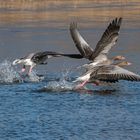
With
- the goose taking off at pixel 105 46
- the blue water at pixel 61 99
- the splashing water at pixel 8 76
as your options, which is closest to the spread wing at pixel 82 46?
the goose taking off at pixel 105 46

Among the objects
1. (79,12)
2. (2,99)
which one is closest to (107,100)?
(2,99)

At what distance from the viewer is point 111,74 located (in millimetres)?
15242

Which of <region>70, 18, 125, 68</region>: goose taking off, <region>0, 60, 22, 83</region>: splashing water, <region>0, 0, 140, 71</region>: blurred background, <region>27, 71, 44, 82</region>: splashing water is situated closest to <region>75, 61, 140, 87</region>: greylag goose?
<region>70, 18, 125, 68</region>: goose taking off

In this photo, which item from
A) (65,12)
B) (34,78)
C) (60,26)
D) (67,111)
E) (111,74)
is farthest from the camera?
(65,12)

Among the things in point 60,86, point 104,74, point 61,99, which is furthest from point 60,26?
point 61,99

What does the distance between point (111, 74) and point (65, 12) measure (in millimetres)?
25848

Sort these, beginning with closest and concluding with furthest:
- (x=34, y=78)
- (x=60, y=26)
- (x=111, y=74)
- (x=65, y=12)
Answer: (x=111, y=74), (x=34, y=78), (x=60, y=26), (x=65, y=12)

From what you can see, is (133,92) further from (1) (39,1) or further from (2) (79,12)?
(1) (39,1)

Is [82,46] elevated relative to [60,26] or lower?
elevated

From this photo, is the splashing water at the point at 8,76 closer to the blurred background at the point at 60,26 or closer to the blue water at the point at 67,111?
the blue water at the point at 67,111

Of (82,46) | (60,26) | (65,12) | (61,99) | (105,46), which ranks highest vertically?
(105,46)

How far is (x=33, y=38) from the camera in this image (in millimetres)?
27344

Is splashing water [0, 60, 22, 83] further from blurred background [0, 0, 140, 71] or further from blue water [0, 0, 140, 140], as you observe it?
blurred background [0, 0, 140, 71]

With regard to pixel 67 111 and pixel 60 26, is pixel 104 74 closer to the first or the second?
pixel 67 111
